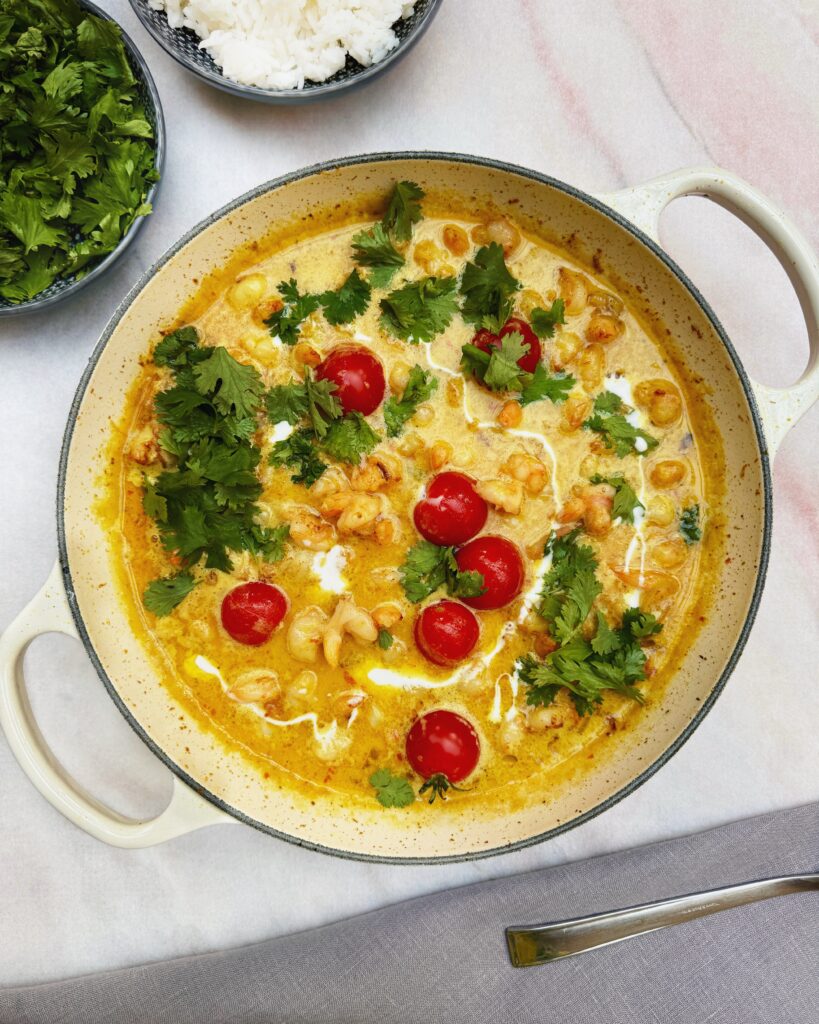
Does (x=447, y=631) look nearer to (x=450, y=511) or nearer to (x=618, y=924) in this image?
(x=450, y=511)

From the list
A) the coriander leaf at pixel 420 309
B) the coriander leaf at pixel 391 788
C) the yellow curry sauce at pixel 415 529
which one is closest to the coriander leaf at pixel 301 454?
the yellow curry sauce at pixel 415 529

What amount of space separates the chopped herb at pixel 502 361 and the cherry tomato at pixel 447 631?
562mm

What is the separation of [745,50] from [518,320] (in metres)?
1.06

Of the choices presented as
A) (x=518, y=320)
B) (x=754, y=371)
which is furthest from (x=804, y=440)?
(x=518, y=320)

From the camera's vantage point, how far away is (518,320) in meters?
2.17

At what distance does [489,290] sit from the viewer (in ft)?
7.01

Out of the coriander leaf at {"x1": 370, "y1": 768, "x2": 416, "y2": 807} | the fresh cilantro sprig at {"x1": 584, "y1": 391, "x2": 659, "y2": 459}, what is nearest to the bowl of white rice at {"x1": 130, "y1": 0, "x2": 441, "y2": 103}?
the fresh cilantro sprig at {"x1": 584, "y1": 391, "x2": 659, "y2": 459}

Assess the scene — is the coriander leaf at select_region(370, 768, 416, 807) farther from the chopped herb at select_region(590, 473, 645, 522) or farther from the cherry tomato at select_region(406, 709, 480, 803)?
the chopped herb at select_region(590, 473, 645, 522)

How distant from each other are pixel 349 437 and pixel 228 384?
0.32 metres

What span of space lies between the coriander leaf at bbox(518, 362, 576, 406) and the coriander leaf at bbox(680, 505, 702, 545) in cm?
45

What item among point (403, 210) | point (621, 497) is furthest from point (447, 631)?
point (403, 210)

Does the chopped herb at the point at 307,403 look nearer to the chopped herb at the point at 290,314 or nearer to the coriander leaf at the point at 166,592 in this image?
the chopped herb at the point at 290,314

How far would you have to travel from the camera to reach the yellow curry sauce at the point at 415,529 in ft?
7.13

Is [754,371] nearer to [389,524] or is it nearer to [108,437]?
[389,524]
